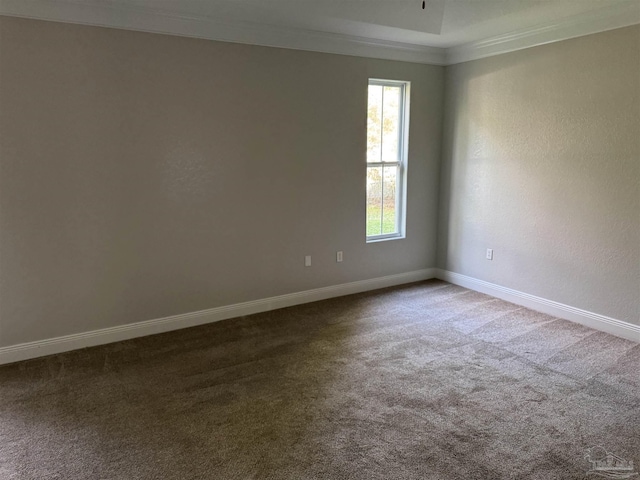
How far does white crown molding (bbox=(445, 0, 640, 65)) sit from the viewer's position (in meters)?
3.47

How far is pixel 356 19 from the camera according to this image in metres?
3.81

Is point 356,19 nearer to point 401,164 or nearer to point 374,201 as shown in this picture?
point 401,164

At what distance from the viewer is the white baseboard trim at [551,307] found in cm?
374

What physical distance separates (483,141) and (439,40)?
1108 millimetres

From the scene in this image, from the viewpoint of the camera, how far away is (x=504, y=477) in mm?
2160

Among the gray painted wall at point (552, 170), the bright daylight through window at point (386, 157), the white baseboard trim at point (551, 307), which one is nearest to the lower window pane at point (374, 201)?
the bright daylight through window at point (386, 157)

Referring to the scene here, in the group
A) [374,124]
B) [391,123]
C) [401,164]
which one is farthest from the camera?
[401,164]

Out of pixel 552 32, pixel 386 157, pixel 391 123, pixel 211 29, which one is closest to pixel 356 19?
pixel 211 29

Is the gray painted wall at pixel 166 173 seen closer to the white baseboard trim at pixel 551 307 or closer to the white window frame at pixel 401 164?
the white window frame at pixel 401 164

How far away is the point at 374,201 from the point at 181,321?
236 centimetres

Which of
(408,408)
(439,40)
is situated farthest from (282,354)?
(439,40)

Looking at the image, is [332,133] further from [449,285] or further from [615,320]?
[615,320]

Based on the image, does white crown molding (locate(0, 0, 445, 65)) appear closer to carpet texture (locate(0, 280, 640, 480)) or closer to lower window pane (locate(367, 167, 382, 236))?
lower window pane (locate(367, 167, 382, 236))

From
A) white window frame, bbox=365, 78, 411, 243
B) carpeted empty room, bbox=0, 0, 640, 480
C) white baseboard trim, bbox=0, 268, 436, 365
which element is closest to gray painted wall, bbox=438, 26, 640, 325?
carpeted empty room, bbox=0, 0, 640, 480
